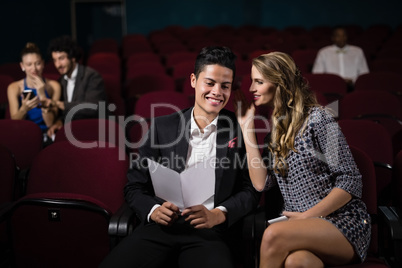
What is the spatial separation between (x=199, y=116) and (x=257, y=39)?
6431 mm

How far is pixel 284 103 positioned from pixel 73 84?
217 centimetres

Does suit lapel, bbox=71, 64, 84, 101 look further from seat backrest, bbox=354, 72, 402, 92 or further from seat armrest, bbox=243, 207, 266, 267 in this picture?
seat backrest, bbox=354, 72, 402, 92

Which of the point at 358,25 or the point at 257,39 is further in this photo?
the point at 358,25

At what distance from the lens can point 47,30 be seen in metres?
9.06

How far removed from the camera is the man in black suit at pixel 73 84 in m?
3.33

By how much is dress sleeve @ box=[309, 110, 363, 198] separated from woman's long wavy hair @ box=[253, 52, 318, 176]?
0.26 ft

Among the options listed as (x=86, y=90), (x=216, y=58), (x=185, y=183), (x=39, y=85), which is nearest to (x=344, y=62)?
(x=86, y=90)

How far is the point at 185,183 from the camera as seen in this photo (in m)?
1.74

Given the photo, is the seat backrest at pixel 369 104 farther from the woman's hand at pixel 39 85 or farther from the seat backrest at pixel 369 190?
the woman's hand at pixel 39 85

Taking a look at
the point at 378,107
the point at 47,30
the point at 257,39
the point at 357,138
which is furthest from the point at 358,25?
the point at 357,138

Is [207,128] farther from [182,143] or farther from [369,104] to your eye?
[369,104]

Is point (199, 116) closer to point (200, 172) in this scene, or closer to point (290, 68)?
point (200, 172)

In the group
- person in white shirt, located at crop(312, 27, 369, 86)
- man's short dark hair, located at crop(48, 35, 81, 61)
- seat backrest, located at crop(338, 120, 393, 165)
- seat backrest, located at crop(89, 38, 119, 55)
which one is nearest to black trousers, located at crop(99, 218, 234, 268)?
seat backrest, located at crop(338, 120, 393, 165)

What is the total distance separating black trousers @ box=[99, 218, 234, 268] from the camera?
5.29ft
